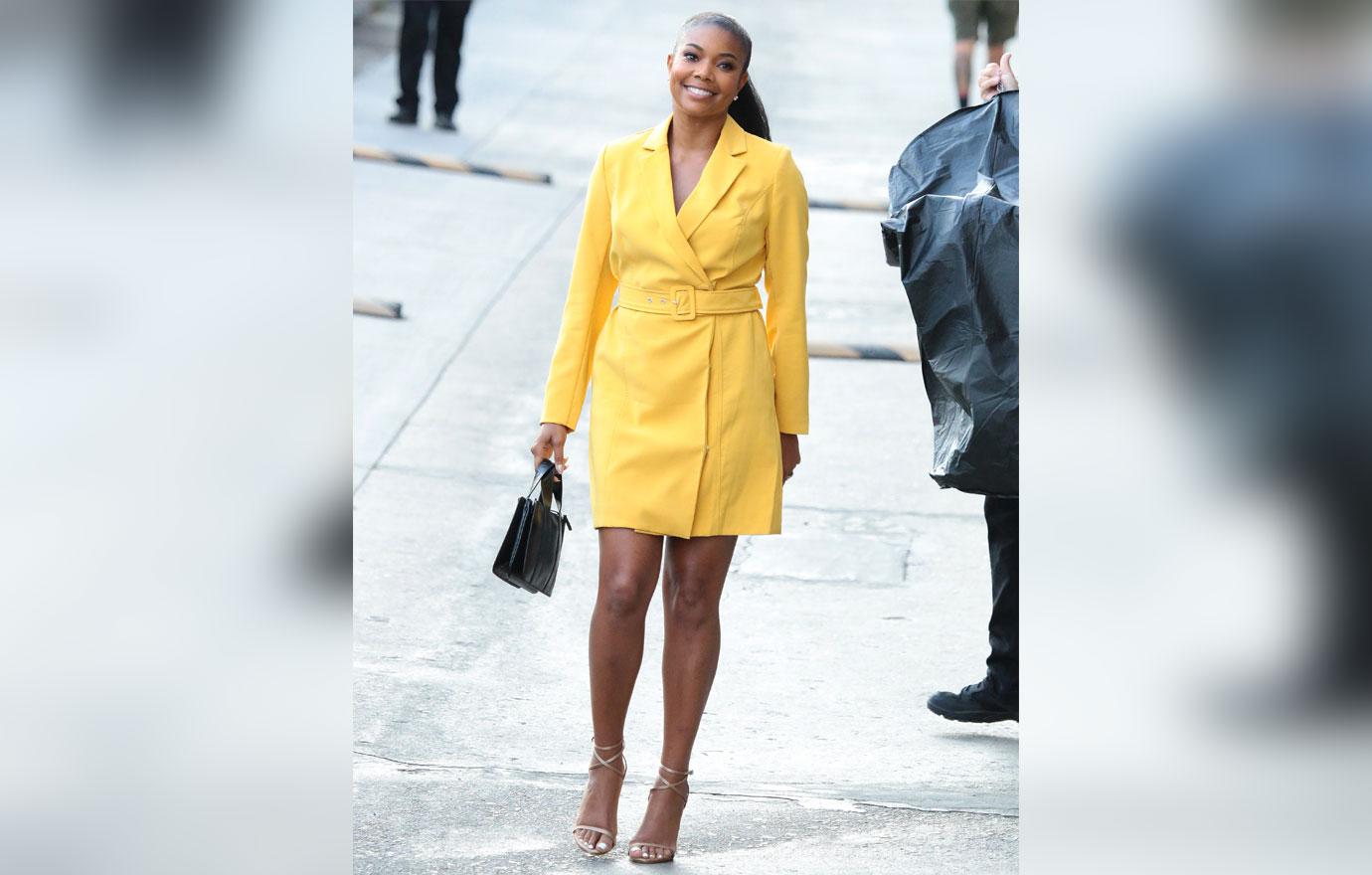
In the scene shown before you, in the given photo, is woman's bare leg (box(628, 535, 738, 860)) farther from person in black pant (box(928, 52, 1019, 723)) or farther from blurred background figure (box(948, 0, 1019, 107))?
blurred background figure (box(948, 0, 1019, 107))

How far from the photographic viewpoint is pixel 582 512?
24.5 ft

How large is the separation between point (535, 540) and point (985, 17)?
1091 cm

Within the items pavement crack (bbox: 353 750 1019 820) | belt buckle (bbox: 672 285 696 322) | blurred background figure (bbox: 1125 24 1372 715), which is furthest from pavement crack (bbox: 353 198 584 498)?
blurred background figure (bbox: 1125 24 1372 715)

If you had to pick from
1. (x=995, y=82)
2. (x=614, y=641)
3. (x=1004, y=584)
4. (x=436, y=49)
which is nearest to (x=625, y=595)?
(x=614, y=641)

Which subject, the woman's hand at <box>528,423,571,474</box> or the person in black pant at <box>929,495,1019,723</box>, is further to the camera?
the person in black pant at <box>929,495,1019,723</box>

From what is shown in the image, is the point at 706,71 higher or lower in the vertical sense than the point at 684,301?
higher

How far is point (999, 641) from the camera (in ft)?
16.7

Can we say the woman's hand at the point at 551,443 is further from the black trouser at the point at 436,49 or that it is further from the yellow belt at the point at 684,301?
the black trouser at the point at 436,49

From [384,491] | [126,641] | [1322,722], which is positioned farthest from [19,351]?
[384,491]

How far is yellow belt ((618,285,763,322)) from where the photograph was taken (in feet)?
14.4

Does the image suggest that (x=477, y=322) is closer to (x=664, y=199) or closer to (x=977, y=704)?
(x=977, y=704)

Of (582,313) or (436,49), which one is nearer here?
(582,313)

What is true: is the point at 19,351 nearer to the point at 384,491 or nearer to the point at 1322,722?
the point at 1322,722

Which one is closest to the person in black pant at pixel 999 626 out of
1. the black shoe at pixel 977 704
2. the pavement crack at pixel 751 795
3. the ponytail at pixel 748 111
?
the black shoe at pixel 977 704
